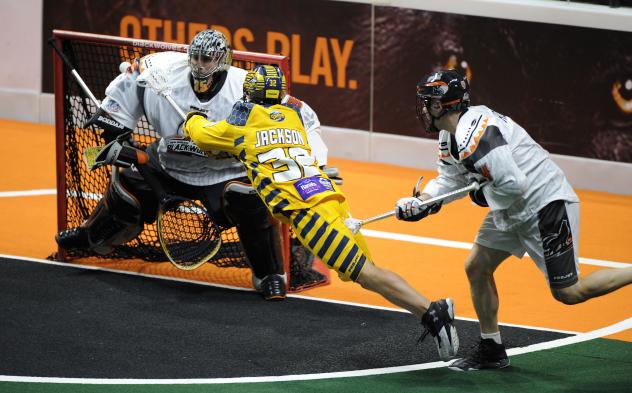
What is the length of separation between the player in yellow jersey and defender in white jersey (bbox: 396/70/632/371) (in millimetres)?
424

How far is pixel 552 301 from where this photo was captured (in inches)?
325

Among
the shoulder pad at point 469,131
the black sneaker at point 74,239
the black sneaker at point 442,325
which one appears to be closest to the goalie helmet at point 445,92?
the shoulder pad at point 469,131

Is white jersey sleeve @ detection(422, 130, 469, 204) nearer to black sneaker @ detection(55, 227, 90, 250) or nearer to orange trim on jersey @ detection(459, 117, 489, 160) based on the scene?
orange trim on jersey @ detection(459, 117, 489, 160)

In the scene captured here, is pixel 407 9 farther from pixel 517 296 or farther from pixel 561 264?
pixel 561 264

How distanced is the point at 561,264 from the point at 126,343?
2.52 m

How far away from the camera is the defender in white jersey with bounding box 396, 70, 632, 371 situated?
6355 mm

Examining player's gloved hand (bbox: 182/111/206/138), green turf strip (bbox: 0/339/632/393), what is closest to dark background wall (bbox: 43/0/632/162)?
green turf strip (bbox: 0/339/632/393)

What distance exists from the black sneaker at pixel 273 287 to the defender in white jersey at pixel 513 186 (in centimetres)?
163

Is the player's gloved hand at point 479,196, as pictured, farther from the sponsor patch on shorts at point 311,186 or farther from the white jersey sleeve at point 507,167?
the sponsor patch on shorts at point 311,186

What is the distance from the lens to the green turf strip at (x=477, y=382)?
646cm

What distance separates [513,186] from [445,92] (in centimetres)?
61

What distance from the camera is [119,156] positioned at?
816 centimetres

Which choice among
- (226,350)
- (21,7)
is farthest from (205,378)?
(21,7)

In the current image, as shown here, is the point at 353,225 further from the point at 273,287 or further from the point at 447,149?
the point at 273,287
